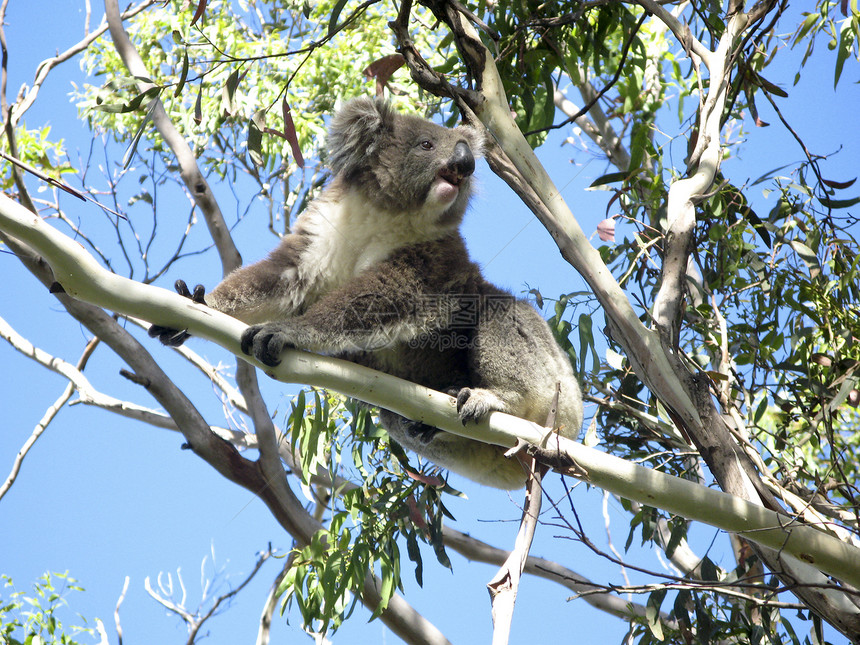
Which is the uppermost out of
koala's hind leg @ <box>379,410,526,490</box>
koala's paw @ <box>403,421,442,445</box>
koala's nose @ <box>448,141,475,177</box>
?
koala's nose @ <box>448,141,475,177</box>

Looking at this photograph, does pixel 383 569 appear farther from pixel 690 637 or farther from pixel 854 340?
pixel 854 340

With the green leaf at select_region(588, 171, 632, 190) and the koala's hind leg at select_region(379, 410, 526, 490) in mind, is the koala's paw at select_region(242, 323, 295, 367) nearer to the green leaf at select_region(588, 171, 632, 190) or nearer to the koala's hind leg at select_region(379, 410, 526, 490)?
the koala's hind leg at select_region(379, 410, 526, 490)

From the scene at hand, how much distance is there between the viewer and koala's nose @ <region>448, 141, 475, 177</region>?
2672 mm

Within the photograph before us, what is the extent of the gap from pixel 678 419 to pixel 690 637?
3.37ft

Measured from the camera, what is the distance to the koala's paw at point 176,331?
6.77 ft

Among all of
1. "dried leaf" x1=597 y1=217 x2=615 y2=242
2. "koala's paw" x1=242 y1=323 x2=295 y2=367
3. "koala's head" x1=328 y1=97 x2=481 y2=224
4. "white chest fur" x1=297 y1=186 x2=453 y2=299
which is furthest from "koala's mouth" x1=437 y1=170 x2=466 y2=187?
"koala's paw" x1=242 y1=323 x2=295 y2=367

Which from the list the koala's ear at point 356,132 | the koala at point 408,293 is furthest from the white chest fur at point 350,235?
the koala's ear at point 356,132

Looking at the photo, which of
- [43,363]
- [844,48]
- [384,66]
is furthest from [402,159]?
[43,363]

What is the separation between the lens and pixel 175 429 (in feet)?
15.9

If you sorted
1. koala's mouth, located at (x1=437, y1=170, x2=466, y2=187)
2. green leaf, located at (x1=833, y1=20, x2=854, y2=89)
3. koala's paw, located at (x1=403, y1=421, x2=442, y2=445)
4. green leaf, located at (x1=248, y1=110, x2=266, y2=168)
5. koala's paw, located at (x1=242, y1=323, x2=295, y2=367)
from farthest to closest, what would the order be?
green leaf, located at (x1=833, y1=20, x2=854, y2=89) → koala's mouth, located at (x1=437, y1=170, x2=466, y2=187) → green leaf, located at (x1=248, y1=110, x2=266, y2=168) → koala's paw, located at (x1=403, y1=421, x2=442, y2=445) → koala's paw, located at (x1=242, y1=323, x2=295, y2=367)

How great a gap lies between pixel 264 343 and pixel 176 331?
25cm

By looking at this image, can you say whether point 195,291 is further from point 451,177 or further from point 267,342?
point 451,177

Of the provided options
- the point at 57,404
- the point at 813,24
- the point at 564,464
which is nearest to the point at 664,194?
the point at 813,24

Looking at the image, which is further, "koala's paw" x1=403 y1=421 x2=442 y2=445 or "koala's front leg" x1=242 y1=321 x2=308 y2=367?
"koala's paw" x1=403 y1=421 x2=442 y2=445
